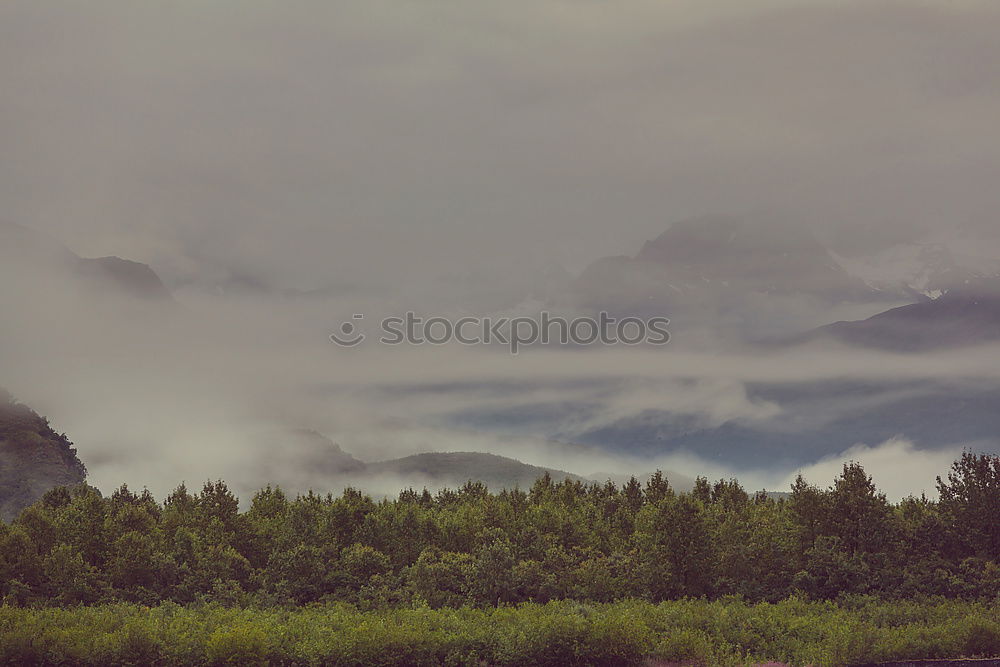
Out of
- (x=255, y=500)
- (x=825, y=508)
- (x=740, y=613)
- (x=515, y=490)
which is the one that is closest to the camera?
(x=740, y=613)

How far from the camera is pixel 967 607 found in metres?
51.6

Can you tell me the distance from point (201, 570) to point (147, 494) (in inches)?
1439

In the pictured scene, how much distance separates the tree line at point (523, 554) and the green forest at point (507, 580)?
139 mm

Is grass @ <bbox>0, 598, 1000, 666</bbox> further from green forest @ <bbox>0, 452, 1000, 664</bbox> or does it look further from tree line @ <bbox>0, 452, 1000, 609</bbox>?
tree line @ <bbox>0, 452, 1000, 609</bbox>

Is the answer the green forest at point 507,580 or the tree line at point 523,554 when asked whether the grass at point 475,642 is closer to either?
the green forest at point 507,580

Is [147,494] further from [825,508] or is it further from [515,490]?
[825,508]

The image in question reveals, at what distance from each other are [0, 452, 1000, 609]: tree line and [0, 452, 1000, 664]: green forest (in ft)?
0.46

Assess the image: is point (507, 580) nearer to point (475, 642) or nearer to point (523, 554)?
point (523, 554)

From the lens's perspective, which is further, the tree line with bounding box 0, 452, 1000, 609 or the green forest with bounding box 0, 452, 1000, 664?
the tree line with bounding box 0, 452, 1000, 609

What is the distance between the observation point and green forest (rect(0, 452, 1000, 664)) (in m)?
41.3

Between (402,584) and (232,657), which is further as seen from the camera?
(402,584)

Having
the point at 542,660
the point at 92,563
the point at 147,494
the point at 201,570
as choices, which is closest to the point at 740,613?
the point at 542,660

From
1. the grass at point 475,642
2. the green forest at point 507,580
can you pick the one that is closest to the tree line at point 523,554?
the green forest at point 507,580

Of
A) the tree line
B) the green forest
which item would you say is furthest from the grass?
the tree line
